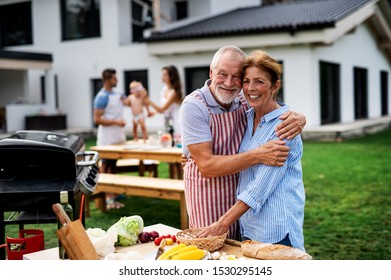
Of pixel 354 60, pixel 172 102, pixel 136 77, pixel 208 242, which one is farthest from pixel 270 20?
pixel 208 242

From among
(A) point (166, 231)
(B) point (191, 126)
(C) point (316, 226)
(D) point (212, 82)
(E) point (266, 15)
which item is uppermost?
(E) point (266, 15)

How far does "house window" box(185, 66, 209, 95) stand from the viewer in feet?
53.2

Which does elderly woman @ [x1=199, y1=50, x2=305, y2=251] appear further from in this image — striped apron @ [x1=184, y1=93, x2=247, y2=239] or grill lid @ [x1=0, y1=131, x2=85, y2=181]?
grill lid @ [x1=0, y1=131, x2=85, y2=181]

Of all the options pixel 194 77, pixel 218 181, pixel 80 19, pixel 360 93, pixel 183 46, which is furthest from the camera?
pixel 360 93

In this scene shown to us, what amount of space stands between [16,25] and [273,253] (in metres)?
19.6

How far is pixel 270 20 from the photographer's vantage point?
15.3 m

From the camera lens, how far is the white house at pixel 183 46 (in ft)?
48.3

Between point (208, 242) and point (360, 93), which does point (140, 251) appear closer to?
point (208, 242)

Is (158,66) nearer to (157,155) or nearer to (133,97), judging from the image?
(133,97)

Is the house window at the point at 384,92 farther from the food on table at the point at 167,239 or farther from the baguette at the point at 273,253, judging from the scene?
the baguette at the point at 273,253
